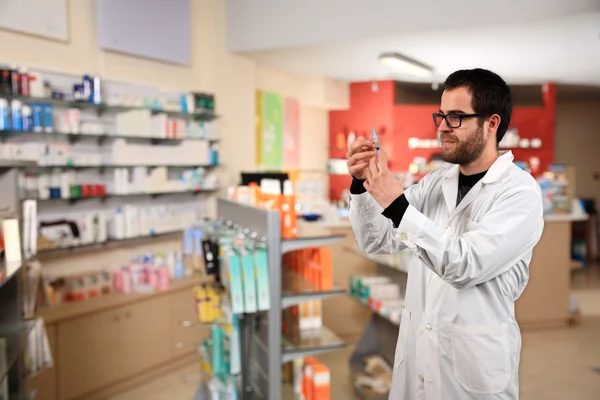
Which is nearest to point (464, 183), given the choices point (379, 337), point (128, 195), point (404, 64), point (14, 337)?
point (14, 337)

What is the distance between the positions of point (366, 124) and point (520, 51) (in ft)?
10.7

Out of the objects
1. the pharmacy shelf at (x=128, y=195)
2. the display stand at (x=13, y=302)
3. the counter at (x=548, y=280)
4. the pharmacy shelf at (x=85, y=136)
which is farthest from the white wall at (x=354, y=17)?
the display stand at (x=13, y=302)

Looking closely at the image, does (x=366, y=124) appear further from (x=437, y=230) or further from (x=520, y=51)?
(x=437, y=230)

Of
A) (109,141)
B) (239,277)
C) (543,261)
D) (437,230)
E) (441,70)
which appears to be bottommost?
(543,261)

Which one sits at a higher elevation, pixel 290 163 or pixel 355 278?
pixel 290 163

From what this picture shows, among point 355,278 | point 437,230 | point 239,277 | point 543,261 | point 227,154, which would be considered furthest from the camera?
point 227,154

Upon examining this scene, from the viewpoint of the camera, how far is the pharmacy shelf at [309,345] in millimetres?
2828

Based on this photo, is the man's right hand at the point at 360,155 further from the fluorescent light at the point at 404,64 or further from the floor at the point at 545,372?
the fluorescent light at the point at 404,64

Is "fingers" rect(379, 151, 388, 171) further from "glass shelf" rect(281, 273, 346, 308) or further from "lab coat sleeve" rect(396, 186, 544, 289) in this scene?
"glass shelf" rect(281, 273, 346, 308)

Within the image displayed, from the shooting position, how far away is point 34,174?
4.27 meters

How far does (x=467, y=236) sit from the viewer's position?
1.53 metres

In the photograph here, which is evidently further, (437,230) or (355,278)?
(355,278)

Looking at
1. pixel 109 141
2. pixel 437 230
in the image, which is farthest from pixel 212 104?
pixel 437 230

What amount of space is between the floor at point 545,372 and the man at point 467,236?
2.58 meters
